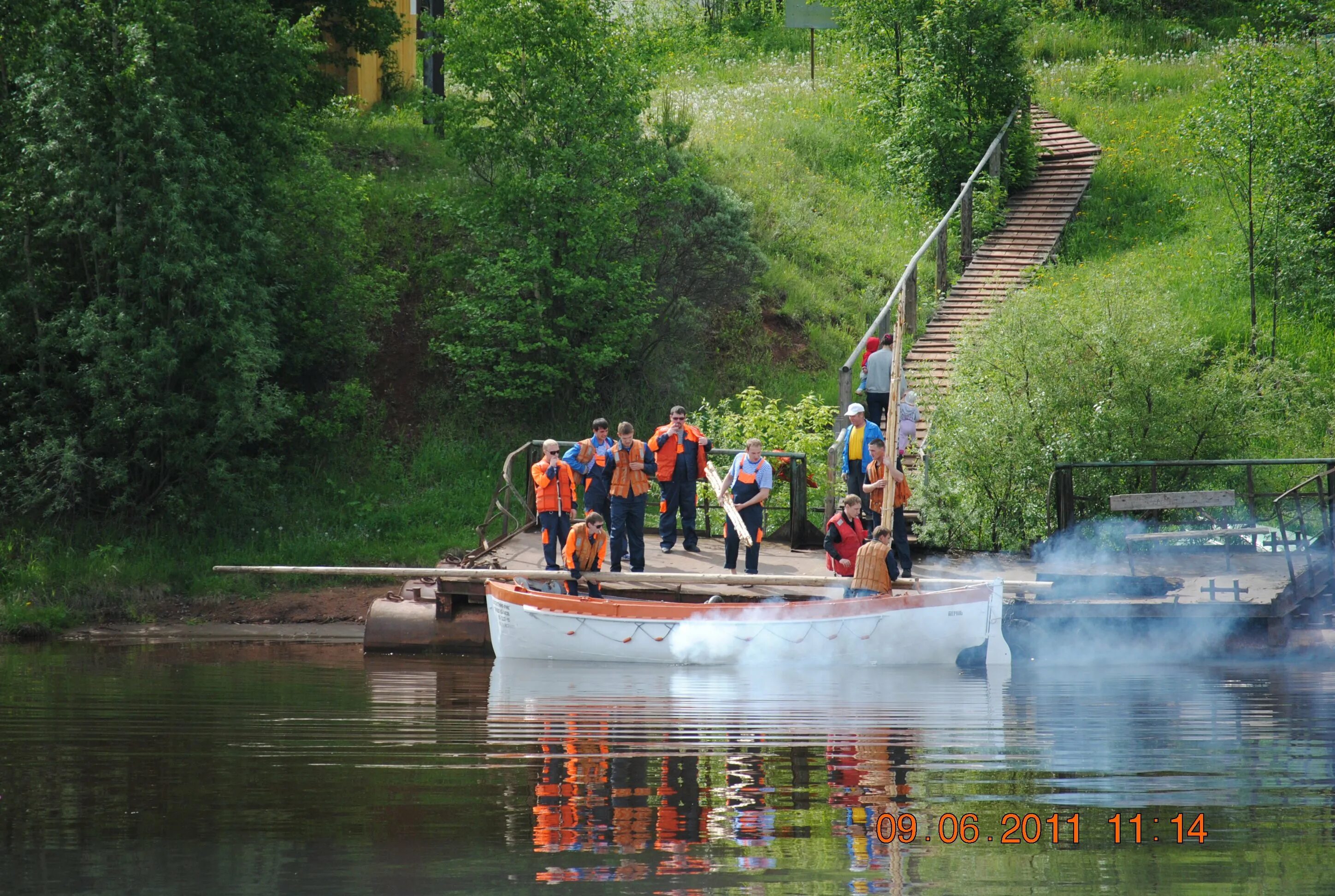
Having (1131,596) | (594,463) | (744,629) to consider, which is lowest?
(744,629)

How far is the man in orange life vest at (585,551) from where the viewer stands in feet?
58.7

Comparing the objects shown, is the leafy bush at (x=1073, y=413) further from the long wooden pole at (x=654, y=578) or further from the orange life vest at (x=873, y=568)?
the orange life vest at (x=873, y=568)

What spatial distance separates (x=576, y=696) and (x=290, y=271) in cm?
1437

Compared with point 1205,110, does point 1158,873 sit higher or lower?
lower

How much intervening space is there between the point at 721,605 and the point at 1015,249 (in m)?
13.4

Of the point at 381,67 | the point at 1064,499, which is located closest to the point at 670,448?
the point at 1064,499

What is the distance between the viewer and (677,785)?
10055mm

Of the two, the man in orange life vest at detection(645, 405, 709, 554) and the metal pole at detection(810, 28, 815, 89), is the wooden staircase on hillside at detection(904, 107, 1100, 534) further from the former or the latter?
the metal pole at detection(810, 28, 815, 89)

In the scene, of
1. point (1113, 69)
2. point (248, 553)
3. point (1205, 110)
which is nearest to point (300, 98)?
point (248, 553)

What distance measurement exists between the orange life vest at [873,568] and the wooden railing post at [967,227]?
12657 mm

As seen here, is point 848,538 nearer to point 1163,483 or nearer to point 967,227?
point 1163,483

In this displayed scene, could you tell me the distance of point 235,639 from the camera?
22.7 meters

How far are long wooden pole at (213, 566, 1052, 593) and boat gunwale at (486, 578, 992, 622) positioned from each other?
10.0 inches

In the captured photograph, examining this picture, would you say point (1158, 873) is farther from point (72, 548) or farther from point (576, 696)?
point (72, 548)
